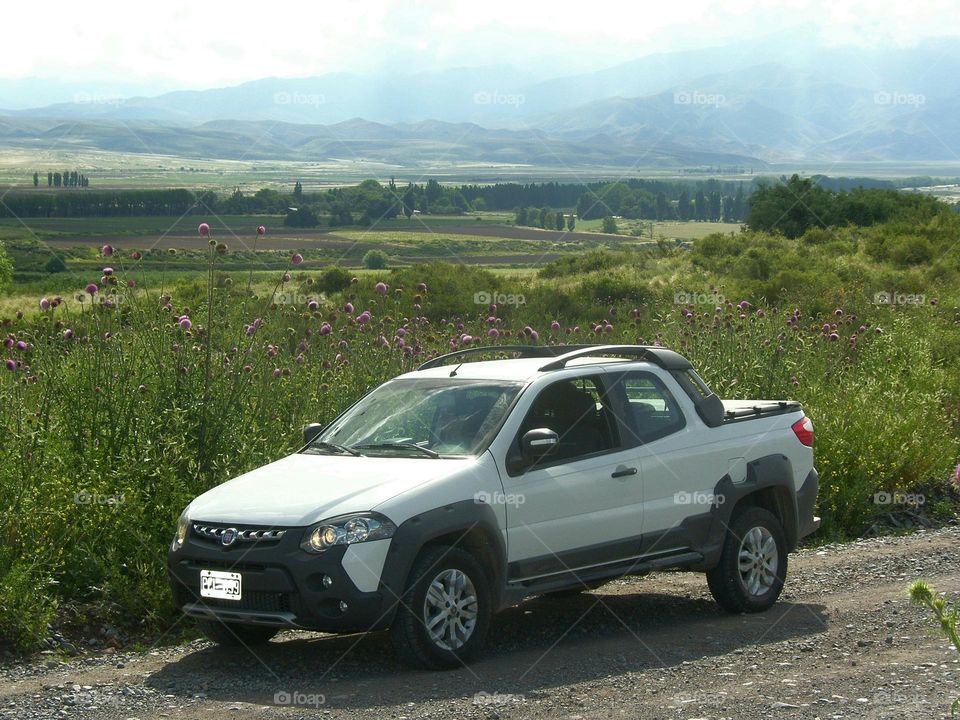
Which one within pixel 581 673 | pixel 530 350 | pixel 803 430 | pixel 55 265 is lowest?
pixel 55 265

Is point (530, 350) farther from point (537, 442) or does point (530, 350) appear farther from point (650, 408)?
point (537, 442)

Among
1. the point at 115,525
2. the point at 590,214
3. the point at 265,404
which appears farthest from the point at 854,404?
the point at 590,214

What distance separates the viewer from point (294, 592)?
743cm

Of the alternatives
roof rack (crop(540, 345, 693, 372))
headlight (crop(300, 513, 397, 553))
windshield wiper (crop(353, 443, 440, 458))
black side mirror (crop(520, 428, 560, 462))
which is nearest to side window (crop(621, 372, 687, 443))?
roof rack (crop(540, 345, 693, 372))

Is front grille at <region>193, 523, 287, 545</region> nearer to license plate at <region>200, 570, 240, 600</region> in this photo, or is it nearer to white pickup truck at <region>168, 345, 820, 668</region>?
white pickup truck at <region>168, 345, 820, 668</region>

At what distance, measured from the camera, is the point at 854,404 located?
1511cm

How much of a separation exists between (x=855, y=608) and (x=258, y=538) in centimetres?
449

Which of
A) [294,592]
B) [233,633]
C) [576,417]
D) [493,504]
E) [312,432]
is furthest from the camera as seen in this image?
[312,432]

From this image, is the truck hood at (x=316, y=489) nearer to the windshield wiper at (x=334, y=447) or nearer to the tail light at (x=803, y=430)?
the windshield wiper at (x=334, y=447)

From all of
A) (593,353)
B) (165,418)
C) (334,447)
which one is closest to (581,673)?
(334,447)

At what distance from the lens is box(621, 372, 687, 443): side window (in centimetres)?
906

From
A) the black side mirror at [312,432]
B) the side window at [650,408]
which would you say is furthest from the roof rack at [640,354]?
the black side mirror at [312,432]

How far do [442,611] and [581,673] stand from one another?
0.89 meters

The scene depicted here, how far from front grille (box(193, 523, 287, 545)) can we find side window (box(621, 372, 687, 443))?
2.64 m
